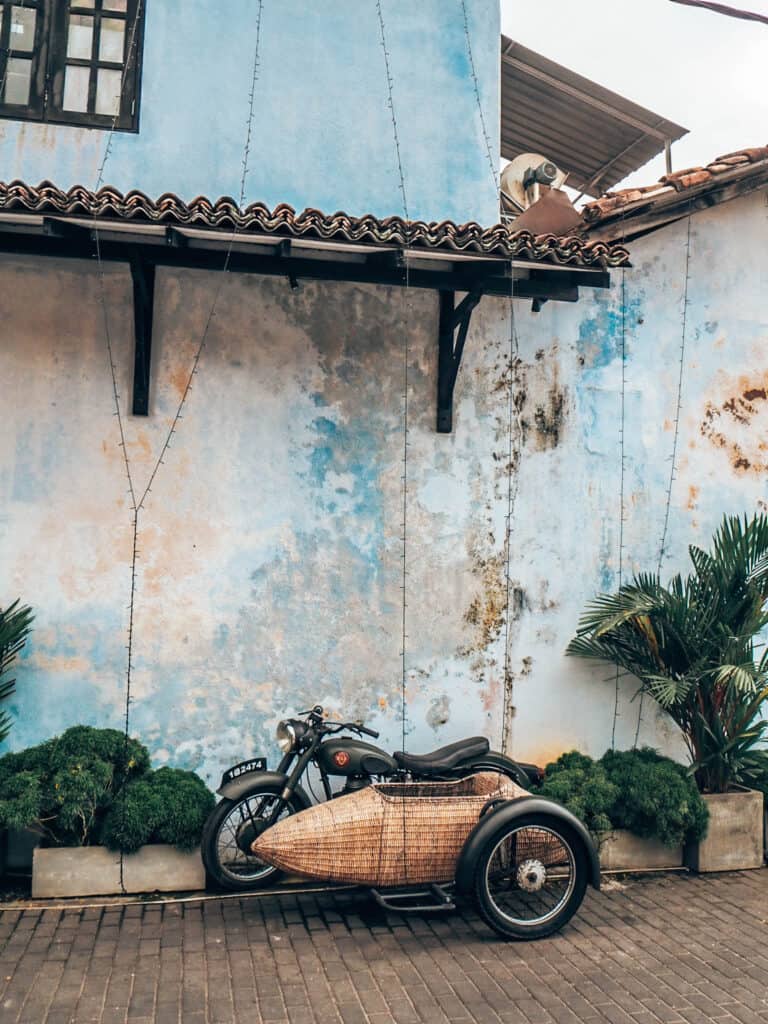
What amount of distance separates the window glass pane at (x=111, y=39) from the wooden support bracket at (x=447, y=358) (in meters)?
3.31

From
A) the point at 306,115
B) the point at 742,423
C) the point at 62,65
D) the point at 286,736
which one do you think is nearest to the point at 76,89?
the point at 62,65

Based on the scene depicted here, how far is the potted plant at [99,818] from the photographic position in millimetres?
5980

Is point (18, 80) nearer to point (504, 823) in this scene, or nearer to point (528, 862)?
point (504, 823)

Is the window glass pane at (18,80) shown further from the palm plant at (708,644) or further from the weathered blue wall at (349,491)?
the palm plant at (708,644)

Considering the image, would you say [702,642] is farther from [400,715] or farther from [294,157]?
[294,157]

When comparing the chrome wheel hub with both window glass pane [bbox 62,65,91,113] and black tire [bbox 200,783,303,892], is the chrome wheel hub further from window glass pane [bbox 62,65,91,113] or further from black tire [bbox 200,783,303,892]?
window glass pane [bbox 62,65,91,113]

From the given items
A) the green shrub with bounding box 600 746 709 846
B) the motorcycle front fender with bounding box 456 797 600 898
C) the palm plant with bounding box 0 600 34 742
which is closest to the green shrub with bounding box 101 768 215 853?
the palm plant with bounding box 0 600 34 742

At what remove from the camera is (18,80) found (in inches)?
297

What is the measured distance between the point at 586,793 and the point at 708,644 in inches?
56.1

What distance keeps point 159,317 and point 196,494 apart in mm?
1341

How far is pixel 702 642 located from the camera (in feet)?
23.0

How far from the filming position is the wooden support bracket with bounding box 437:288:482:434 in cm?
724

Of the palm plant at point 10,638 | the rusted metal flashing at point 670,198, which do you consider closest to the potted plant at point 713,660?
the rusted metal flashing at point 670,198

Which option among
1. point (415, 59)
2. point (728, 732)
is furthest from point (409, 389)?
point (728, 732)
